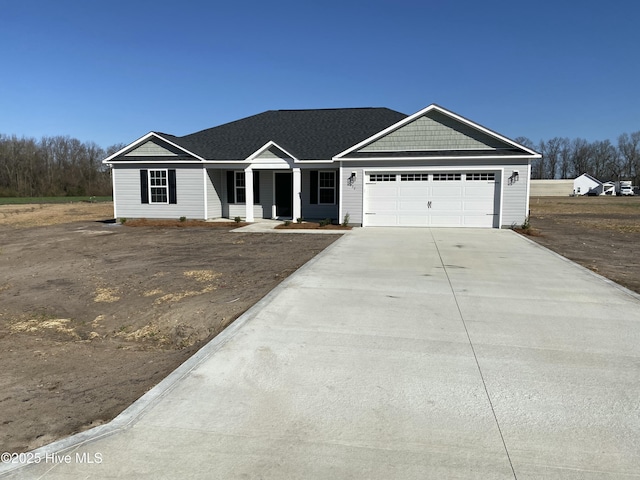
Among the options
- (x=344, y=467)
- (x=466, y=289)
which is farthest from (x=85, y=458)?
(x=466, y=289)

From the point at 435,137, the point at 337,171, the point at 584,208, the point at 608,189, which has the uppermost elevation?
the point at 435,137

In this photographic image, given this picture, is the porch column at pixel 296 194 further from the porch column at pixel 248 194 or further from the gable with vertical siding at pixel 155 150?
the gable with vertical siding at pixel 155 150

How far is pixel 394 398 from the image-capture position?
3760 mm

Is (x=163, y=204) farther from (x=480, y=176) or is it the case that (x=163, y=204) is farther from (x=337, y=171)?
(x=480, y=176)

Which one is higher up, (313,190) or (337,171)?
(337,171)

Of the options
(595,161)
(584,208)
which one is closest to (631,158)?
(595,161)

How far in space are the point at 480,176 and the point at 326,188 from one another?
693cm

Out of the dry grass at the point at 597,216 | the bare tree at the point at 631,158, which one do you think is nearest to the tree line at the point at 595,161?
the bare tree at the point at 631,158

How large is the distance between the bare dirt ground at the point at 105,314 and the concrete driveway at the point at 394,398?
21.0 inches

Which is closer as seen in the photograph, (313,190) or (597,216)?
(313,190)

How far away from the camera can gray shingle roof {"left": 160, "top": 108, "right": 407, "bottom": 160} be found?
21266 mm

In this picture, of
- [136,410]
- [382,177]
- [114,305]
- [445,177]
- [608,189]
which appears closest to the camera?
[136,410]

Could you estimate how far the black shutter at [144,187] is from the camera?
21109 millimetres

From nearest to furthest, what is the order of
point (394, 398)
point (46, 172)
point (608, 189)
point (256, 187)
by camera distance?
point (394, 398), point (256, 187), point (46, 172), point (608, 189)
